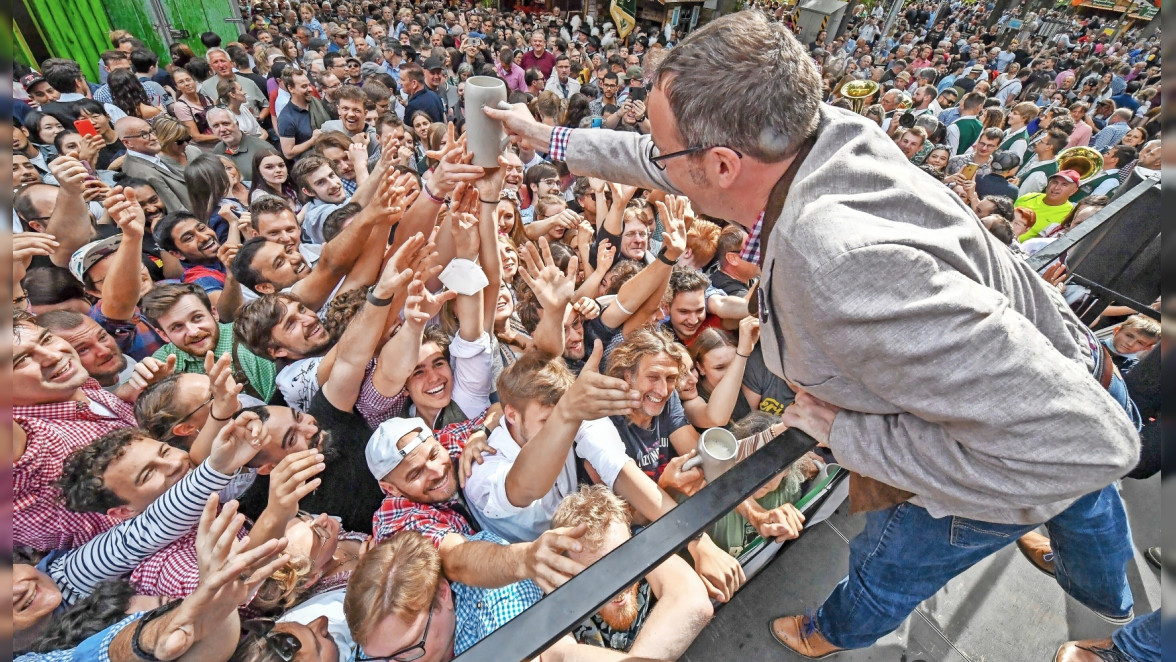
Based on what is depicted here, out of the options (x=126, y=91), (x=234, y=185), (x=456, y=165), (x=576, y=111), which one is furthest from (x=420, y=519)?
(x=126, y=91)

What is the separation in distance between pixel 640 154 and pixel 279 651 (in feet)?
6.64

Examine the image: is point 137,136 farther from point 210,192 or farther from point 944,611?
point 944,611

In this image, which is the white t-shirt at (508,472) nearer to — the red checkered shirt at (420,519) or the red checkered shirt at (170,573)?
the red checkered shirt at (420,519)

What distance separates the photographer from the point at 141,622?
55.9 inches

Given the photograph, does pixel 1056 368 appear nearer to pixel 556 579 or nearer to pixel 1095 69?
pixel 556 579

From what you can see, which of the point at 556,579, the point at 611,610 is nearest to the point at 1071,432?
the point at 556,579

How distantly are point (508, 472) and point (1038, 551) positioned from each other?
237cm

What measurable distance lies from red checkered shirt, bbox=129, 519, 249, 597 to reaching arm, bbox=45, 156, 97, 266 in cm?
255

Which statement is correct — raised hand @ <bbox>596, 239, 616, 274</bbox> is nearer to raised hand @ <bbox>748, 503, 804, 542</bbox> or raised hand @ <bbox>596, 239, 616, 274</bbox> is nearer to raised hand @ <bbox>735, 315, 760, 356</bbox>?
raised hand @ <bbox>735, 315, 760, 356</bbox>

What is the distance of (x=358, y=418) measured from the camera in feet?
8.27

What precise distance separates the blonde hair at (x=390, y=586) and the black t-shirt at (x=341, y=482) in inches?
29.1

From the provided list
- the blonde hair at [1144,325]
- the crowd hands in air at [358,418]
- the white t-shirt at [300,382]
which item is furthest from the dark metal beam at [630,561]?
the blonde hair at [1144,325]

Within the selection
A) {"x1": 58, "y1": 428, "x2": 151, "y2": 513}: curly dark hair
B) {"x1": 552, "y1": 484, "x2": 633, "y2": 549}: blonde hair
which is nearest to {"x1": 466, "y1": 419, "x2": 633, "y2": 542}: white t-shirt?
{"x1": 552, "y1": 484, "x2": 633, "y2": 549}: blonde hair

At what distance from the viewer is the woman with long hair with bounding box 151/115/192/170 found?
4641 millimetres
